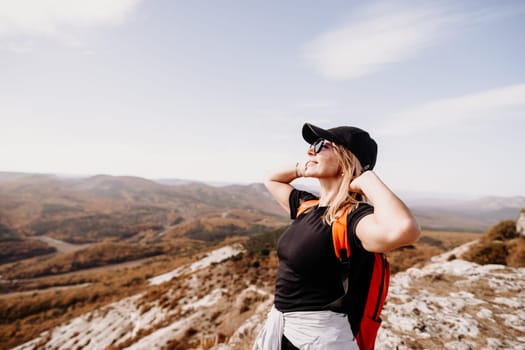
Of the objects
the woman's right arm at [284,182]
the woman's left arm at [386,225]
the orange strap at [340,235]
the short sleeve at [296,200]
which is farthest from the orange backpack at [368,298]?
the woman's right arm at [284,182]

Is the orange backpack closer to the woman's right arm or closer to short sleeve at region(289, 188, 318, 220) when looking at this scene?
short sleeve at region(289, 188, 318, 220)

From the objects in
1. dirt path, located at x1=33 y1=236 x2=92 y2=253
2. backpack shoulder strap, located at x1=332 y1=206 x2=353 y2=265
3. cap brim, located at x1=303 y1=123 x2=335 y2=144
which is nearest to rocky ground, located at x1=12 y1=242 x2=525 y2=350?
backpack shoulder strap, located at x1=332 y1=206 x2=353 y2=265

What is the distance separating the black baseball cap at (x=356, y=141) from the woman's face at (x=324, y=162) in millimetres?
85

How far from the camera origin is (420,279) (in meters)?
7.01

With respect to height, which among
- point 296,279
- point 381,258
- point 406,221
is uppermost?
point 406,221

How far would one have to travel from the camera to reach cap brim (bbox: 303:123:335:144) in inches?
78.1

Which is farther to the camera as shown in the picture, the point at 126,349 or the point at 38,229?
the point at 38,229

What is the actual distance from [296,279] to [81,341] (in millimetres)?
15475

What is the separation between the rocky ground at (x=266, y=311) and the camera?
405cm

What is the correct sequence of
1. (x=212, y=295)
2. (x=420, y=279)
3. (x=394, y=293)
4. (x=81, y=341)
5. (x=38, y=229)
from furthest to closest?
(x=38, y=229) → (x=81, y=341) → (x=212, y=295) → (x=420, y=279) → (x=394, y=293)

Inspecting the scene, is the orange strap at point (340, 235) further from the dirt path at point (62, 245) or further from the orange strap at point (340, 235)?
the dirt path at point (62, 245)

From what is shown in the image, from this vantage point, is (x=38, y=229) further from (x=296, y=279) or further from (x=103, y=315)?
(x=296, y=279)

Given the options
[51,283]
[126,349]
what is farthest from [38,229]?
[126,349]

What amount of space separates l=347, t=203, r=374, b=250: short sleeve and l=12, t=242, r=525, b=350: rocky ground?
3.55 metres
